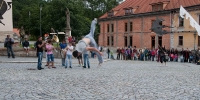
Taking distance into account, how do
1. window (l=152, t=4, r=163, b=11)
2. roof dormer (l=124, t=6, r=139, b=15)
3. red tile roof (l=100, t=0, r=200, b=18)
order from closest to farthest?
1. red tile roof (l=100, t=0, r=200, b=18)
2. window (l=152, t=4, r=163, b=11)
3. roof dormer (l=124, t=6, r=139, b=15)

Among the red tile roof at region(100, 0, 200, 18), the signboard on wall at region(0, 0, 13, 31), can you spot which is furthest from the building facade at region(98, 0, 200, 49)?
the signboard on wall at region(0, 0, 13, 31)

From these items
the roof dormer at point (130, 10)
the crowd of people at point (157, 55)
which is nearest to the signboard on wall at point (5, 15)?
the crowd of people at point (157, 55)

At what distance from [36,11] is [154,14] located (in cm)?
3134

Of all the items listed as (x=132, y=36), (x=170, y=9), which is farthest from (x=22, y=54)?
(x=132, y=36)

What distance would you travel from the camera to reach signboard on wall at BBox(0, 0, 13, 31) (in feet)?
106

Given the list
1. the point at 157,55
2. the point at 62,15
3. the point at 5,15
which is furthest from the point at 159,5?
the point at 5,15

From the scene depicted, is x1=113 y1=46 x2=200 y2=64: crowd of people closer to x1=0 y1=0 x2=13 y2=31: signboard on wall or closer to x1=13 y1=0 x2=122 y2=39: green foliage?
x1=0 y1=0 x2=13 y2=31: signboard on wall

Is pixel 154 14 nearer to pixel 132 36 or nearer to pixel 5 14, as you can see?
pixel 132 36

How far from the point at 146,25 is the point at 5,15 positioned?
25989mm

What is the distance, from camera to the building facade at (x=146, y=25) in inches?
1732

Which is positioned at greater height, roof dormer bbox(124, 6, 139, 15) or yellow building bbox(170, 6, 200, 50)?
roof dormer bbox(124, 6, 139, 15)

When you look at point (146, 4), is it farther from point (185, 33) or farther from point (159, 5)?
point (185, 33)

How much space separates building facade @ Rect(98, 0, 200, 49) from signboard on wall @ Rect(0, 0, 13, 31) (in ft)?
77.5

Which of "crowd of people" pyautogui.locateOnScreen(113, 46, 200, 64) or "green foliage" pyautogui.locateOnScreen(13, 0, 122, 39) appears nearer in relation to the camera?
"crowd of people" pyautogui.locateOnScreen(113, 46, 200, 64)
